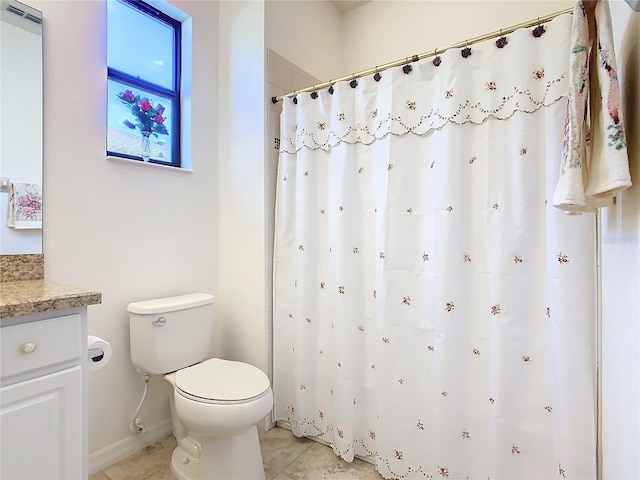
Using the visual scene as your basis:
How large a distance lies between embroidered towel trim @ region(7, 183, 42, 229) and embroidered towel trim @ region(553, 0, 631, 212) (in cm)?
178

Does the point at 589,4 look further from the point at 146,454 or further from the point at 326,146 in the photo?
the point at 146,454

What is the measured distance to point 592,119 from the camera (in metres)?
0.80

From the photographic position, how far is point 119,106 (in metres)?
1.67

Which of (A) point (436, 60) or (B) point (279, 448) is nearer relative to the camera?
(A) point (436, 60)

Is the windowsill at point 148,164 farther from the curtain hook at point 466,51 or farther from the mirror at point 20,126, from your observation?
the curtain hook at point 466,51

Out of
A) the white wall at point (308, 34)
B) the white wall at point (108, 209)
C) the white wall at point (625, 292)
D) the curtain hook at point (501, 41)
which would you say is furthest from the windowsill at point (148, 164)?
the white wall at point (625, 292)

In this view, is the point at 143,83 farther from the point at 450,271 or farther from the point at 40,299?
the point at 450,271

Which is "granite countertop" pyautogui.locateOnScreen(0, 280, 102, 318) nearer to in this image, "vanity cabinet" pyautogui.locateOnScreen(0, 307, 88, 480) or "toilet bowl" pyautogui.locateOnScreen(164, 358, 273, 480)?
"vanity cabinet" pyautogui.locateOnScreen(0, 307, 88, 480)

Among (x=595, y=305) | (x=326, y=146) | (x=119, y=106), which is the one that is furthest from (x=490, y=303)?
(x=119, y=106)

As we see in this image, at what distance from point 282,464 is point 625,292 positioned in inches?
60.7

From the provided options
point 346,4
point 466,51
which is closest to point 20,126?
point 466,51

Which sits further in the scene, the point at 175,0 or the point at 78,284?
the point at 175,0

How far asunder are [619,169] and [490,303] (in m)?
0.69

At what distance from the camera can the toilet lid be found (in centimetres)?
132
